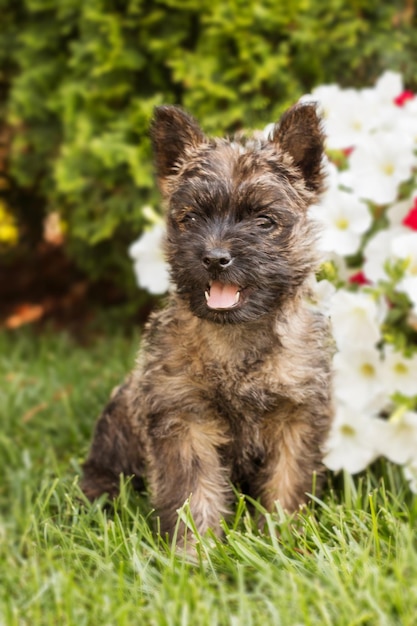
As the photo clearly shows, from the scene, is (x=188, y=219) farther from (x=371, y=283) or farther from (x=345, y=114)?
(x=345, y=114)

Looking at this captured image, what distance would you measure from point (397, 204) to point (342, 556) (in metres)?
2.02

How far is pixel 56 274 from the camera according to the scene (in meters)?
8.09

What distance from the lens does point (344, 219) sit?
13.0ft

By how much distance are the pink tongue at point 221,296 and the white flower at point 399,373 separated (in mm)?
1432

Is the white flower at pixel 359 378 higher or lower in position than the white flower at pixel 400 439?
higher

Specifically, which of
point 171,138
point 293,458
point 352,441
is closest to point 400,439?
point 352,441

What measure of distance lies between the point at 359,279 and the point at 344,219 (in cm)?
36

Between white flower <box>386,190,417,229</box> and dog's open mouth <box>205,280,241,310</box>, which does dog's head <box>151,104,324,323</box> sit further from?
white flower <box>386,190,417,229</box>

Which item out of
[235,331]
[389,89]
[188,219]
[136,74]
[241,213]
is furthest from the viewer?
[136,74]

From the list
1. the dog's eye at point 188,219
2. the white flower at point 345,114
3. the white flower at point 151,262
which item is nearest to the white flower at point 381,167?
the white flower at point 345,114

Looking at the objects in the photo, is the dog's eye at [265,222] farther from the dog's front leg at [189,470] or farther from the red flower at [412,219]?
Answer: the red flower at [412,219]

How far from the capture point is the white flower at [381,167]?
4.02 metres

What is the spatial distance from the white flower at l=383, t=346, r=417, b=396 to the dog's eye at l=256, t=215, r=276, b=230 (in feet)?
4.55

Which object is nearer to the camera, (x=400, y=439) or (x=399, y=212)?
(x=400, y=439)
